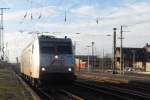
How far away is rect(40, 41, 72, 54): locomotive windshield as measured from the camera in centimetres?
2788

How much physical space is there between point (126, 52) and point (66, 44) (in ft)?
375

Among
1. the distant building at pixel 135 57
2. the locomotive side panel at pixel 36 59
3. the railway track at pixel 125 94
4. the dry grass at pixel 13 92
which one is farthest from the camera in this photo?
the distant building at pixel 135 57

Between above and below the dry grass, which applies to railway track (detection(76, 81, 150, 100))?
below

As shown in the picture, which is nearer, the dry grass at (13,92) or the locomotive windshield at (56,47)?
the dry grass at (13,92)

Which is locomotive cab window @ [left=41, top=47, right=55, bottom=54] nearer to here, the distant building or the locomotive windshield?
the locomotive windshield

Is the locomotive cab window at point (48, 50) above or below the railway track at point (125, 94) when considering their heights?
above

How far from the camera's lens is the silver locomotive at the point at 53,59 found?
2680 centimetres

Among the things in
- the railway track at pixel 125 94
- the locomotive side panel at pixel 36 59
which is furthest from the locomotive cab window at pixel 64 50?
the railway track at pixel 125 94

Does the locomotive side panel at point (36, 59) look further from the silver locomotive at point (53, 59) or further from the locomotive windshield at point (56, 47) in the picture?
the locomotive windshield at point (56, 47)

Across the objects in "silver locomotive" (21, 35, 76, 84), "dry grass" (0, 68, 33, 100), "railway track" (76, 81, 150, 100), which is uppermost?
"silver locomotive" (21, 35, 76, 84)

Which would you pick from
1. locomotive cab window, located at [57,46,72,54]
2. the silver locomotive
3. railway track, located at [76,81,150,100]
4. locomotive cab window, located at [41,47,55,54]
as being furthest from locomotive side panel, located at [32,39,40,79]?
railway track, located at [76,81,150,100]

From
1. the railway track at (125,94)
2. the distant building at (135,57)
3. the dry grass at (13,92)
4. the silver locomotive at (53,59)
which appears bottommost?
the railway track at (125,94)

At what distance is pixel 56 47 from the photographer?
2802 cm

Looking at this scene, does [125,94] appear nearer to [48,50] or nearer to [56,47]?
[56,47]
